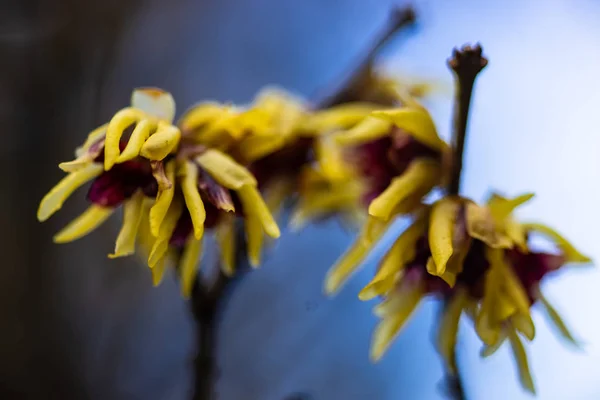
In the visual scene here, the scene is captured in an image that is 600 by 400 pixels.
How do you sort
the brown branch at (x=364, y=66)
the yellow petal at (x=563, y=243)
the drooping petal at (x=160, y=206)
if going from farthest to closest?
the brown branch at (x=364, y=66)
the yellow petal at (x=563, y=243)
the drooping petal at (x=160, y=206)

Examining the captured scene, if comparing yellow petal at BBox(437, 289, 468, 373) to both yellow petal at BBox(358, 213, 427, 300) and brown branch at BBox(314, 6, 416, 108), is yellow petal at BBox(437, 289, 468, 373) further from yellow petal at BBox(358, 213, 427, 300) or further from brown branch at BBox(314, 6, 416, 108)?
brown branch at BBox(314, 6, 416, 108)

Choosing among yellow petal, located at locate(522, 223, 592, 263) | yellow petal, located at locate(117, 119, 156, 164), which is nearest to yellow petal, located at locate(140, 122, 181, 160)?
yellow petal, located at locate(117, 119, 156, 164)

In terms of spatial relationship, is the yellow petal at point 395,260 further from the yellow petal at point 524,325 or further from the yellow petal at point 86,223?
the yellow petal at point 86,223

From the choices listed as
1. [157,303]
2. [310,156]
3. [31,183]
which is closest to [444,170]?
[310,156]

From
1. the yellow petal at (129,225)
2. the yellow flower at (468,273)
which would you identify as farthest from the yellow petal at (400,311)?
the yellow petal at (129,225)

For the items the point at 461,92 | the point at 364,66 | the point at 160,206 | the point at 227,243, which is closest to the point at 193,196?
the point at 160,206

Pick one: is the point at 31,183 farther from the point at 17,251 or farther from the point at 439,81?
the point at 439,81
